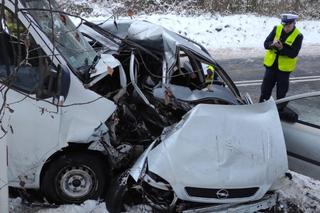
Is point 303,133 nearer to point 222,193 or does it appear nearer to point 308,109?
point 308,109

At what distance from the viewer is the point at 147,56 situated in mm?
5871

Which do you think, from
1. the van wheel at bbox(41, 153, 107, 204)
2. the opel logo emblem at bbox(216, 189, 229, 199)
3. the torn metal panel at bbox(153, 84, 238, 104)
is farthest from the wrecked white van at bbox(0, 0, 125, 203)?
the opel logo emblem at bbox(216, 189, 229, 199)

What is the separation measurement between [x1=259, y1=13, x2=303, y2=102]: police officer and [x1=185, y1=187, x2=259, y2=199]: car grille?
3882mm

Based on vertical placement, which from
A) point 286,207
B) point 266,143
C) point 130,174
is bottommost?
point 286,207

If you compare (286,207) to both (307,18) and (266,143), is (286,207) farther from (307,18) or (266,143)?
(307,18)

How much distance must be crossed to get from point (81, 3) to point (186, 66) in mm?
11686

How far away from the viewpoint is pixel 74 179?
4.98 meters

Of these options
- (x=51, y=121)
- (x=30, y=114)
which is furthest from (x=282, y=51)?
(x=30, y=114)

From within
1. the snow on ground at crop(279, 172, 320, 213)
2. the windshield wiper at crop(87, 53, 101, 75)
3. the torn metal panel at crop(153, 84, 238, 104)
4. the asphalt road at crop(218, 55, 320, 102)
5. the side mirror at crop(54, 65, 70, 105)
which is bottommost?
the snow on ground at crop(279, 172, 320, 213)

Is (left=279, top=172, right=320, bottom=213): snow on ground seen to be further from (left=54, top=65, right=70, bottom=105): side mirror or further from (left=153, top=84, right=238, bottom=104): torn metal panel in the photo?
(left=54, top=65, right=70, bottom=105): side mirror

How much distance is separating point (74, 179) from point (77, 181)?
0.12 ft

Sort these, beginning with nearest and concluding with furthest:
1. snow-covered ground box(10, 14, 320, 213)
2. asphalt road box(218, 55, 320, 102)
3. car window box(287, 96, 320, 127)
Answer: car window box(287, 96, 320, 127)
asphalt road box(218, 55, 320, 102)
snow-covered ground box(10, 14, 320, 213)

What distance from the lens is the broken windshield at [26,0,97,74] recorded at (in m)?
4.82

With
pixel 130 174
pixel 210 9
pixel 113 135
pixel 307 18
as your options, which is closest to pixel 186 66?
pixel 113 135
